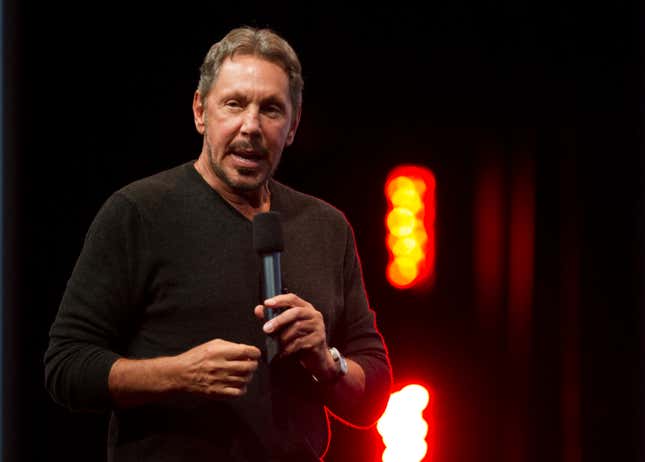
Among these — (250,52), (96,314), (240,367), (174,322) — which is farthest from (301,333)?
(250,52)

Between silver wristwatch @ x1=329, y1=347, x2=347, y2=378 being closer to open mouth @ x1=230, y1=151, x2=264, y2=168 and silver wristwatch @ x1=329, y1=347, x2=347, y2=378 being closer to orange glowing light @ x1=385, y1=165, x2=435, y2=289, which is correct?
open mouth @ x1=230, y1=151, x2=264, y2=168

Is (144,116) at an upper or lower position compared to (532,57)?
lower

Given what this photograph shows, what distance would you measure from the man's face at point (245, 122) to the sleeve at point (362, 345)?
13.4 inches

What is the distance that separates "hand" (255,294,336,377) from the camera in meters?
1.39

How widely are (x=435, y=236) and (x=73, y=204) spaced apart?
1682 mm

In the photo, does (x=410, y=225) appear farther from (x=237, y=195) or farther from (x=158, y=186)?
(x=158, y=186)

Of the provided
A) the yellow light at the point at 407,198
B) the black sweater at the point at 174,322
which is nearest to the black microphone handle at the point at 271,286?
the black sweater at the point at 174,322

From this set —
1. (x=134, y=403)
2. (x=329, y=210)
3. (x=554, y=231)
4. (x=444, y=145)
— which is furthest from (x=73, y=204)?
(x=554, y=231)

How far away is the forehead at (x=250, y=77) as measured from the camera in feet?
5.49

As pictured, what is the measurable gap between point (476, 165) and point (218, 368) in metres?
2.62

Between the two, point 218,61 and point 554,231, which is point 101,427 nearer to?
point 218,61

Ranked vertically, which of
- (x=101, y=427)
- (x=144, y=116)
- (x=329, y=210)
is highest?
(x=144, y=116)

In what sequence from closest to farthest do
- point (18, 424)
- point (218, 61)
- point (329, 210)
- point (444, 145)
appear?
point (218, 61) < point (329, 210) < point (18, 424) < point (444, 145)

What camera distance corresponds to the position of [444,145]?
380 centimetres
